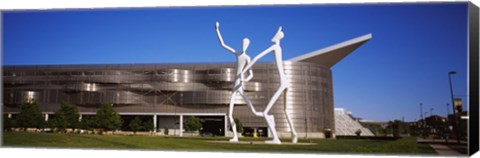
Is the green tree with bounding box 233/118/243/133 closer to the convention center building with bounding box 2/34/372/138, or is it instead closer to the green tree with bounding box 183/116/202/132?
the convention center building with bounding box 2/34/372/138

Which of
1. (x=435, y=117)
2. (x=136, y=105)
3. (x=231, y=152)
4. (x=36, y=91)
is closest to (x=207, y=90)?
(x=136, y=105)

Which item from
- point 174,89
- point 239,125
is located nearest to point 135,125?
point 174,89

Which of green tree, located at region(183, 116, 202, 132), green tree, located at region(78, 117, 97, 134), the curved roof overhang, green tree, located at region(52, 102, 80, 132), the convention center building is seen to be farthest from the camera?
the convention center building

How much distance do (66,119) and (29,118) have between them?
3.55m

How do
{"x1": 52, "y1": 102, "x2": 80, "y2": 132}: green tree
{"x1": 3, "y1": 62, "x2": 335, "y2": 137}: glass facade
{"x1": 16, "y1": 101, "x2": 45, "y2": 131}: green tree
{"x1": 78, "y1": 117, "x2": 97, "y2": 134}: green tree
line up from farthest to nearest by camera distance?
{"x1": 3, "y1": 62, "x2": 335, "y2": 137}: glass facade, {"x1": 78, "y1": 117, "x2": 97, "y2": 134}: green tree, {"x1": 52, "y1": 102, "x2": 80, "y2": 132}: green tree, {"x1": 16, "y1": 101, "x2": 45, "y2": 131}: green tree

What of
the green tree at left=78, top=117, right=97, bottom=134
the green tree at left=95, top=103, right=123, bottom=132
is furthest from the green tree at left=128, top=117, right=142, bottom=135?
the green tree at left=78, top=117, right=97, bottom=134

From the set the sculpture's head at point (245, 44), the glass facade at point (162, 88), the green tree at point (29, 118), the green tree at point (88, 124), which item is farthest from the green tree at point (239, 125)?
the sculpture's head at point (245, 44)

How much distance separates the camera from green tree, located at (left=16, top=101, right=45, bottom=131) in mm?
43000

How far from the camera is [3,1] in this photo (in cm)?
2345

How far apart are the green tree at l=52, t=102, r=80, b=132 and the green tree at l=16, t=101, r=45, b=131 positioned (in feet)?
4.33

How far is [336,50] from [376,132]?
12.6 metres

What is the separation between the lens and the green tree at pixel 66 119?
1786 inches

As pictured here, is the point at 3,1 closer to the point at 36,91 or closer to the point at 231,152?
the point at 231,152

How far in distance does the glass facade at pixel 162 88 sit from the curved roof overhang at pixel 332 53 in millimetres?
816
